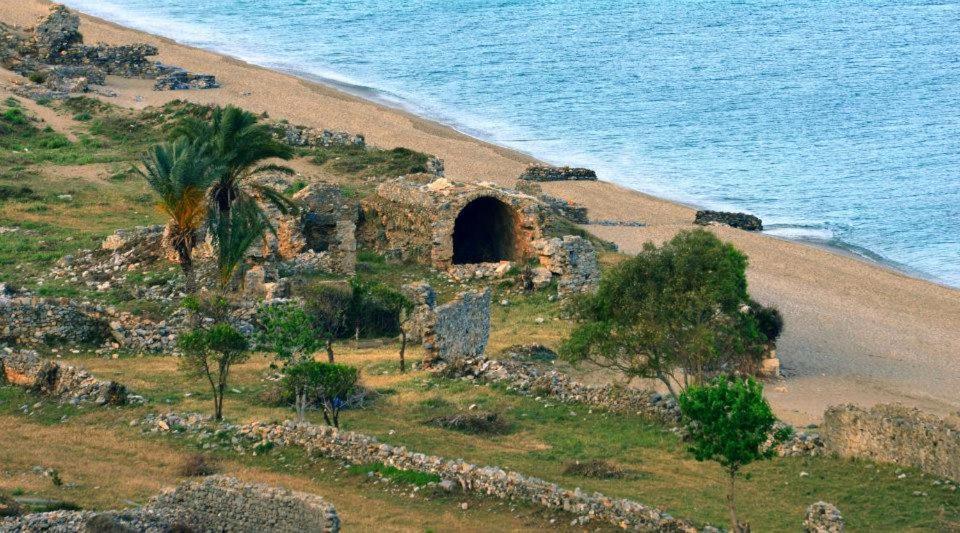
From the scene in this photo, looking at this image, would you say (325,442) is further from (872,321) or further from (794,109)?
(794,109)

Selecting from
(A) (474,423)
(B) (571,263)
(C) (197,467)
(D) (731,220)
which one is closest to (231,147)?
(B) (571,263)

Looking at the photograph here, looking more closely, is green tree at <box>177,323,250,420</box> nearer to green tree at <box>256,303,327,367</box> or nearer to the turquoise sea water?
green tree at <box>256,303,327,367</box>

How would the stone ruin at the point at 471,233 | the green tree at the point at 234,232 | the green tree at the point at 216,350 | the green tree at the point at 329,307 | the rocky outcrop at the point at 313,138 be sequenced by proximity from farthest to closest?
the rocky outcrop at the point at 313,138 → the stone ruin at the point at 471,233 → the green tree at the point at 234,232 → the green tree at the point at 329,307 → the green tree at the point at 216,350

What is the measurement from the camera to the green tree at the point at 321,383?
27625 millimetres

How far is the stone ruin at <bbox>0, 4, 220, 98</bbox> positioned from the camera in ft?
230

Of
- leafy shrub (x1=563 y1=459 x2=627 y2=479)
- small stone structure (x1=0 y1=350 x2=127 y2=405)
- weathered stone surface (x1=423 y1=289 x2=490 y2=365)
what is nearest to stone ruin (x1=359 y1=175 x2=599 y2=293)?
weathered stone surface (x1=423 y1=289 x2=490 y2=365)

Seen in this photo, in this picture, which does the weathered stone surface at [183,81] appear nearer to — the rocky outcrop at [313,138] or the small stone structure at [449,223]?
the rocky outcrop at [313,138]

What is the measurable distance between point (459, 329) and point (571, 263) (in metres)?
8.08

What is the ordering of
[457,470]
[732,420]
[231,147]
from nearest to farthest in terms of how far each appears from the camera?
[732,420], [457,470], [231,147]

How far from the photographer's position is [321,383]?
90.8ft

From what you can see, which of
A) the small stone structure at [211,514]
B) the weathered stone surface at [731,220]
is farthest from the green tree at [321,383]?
the weathered stone surface at [731,220]

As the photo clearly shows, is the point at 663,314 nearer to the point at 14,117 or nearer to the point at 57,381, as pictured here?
the point at 57,381

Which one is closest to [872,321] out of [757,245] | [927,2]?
[757,245]

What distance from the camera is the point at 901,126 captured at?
8112 cm
